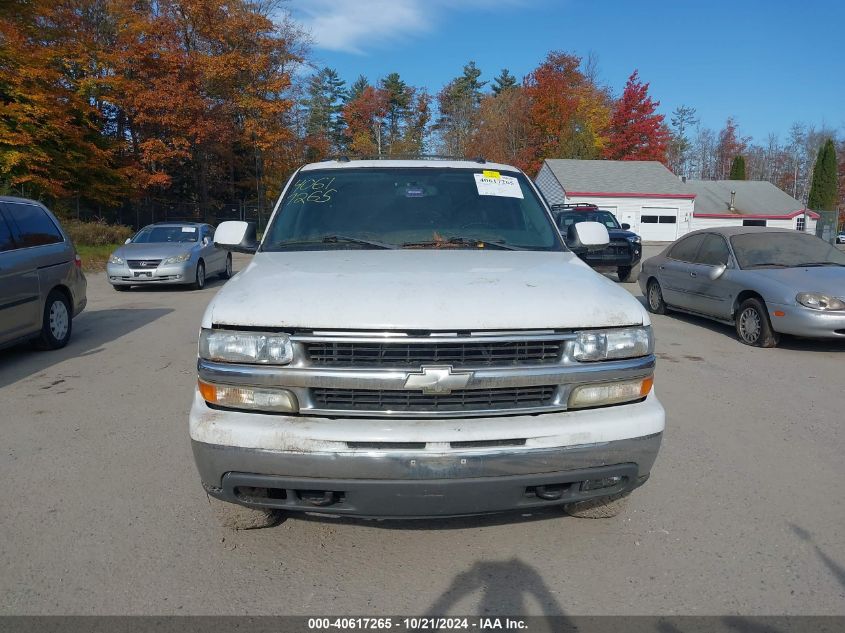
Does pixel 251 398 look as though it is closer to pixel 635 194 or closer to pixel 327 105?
pixel 635 194

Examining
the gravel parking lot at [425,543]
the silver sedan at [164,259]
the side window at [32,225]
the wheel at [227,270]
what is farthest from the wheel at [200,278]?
the gravel parking lot at [425,543]

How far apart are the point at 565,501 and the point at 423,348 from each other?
94 centimetres

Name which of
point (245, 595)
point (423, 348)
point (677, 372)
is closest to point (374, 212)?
point (423, 348)

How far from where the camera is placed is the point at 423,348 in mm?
2828

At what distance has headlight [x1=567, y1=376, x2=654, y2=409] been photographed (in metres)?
2.94

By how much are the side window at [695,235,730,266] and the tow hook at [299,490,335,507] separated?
26.4ft

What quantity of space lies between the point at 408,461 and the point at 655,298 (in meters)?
9.33

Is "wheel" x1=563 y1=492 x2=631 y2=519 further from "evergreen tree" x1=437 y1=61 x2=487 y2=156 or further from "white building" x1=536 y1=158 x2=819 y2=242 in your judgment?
"evergreen tree" x1=437 y1=61 x2=487 y2=156

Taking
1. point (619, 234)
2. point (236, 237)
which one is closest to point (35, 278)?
point (236, 237)

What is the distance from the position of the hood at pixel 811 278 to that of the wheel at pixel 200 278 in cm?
1128

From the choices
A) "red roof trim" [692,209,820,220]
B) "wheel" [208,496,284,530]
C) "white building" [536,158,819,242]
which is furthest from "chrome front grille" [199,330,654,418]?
"red roof trim" [692,209,820,220]

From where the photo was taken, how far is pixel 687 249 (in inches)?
407

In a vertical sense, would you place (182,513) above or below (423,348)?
below

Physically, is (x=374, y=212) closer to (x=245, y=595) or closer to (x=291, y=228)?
(x=291, y=228)
